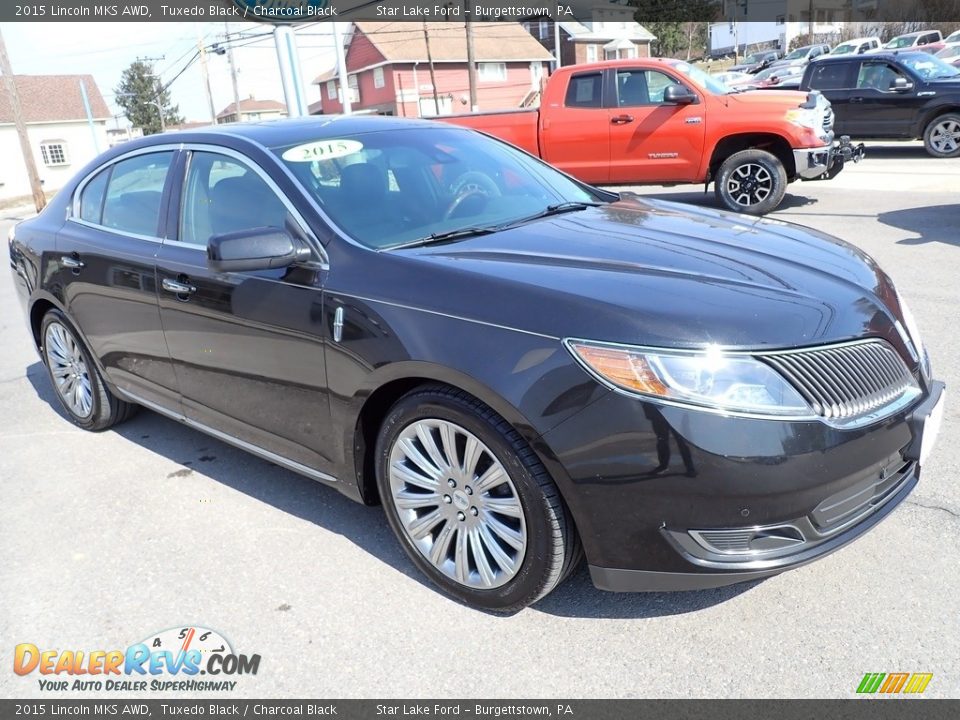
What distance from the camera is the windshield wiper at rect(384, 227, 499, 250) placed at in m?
3.07

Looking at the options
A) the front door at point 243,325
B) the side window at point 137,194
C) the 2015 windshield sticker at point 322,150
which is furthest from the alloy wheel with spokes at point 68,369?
the 2015 windshield sticker at point 322,150

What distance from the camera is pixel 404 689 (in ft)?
8.21

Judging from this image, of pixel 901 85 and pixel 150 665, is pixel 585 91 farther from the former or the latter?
pixel 150 665

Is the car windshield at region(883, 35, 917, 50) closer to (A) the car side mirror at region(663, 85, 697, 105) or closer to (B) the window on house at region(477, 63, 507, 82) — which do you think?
(B) the window on house at region(477, 63, 507, 82)

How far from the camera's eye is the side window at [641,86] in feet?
33.8

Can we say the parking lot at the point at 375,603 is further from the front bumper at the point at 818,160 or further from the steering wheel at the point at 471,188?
the front bumper at the point at 818,160

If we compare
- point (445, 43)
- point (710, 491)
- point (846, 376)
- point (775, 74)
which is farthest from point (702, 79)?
point (445, 43)

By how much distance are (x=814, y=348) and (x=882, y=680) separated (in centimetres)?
104

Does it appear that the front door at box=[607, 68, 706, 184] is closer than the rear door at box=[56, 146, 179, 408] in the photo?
No

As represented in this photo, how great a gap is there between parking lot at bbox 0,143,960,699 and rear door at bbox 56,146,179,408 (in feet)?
1.89

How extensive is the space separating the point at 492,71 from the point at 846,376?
53.3m

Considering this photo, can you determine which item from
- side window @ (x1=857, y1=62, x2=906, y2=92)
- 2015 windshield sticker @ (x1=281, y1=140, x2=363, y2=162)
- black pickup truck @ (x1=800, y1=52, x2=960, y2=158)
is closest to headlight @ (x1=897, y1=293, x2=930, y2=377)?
2015 windshield sticker @ (x1=281, y1=140, x2=363, y2=162)

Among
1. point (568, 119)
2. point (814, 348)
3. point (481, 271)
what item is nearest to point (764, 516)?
point (814, 348)

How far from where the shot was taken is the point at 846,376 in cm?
240
